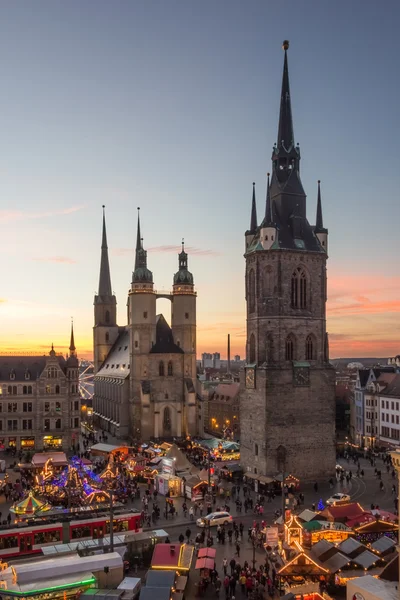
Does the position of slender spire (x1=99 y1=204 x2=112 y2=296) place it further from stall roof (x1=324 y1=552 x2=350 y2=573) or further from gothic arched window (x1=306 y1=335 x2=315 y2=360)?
stall roof (x1=324 y1=552 x2=350 y2=573)

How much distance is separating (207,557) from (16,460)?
36597 mm

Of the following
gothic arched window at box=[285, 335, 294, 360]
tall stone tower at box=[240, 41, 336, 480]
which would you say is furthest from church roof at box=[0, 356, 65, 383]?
gothic arched window at box=[285, 335, 294, 360]

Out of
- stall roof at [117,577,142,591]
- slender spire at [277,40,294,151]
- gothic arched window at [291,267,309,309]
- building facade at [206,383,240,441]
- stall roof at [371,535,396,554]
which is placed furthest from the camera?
building facade at [206,383,240,441]

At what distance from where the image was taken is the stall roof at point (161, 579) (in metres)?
25.6

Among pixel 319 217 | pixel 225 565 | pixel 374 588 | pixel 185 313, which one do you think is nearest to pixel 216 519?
pixel 225 565

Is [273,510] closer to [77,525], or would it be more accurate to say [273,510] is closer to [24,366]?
[77,525]

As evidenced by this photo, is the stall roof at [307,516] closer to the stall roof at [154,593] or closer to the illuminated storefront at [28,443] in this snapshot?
the stall roof at [154,593]

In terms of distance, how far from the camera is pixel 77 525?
33.2 m

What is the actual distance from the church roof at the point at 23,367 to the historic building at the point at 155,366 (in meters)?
11.8

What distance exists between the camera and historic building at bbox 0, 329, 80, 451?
218 feet

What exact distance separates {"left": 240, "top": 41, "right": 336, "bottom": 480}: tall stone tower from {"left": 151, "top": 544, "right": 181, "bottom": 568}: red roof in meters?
23.3

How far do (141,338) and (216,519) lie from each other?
41.2m

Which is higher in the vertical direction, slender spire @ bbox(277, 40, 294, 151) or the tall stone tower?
slender spire @ bbox(277, 40, 294, 151)

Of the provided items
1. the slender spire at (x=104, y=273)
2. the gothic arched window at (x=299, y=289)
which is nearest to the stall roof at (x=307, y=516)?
the gothic arched window at (x=299, y=289)
